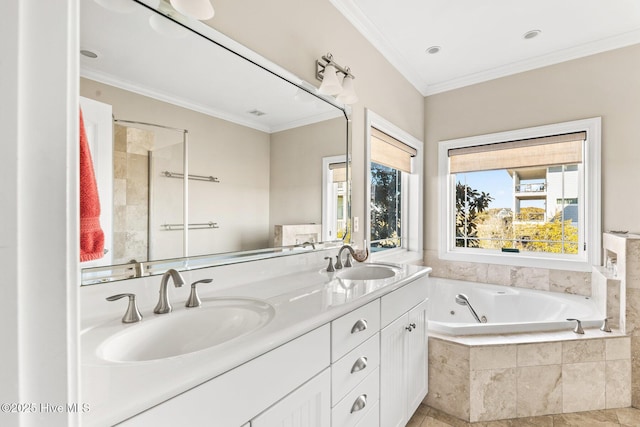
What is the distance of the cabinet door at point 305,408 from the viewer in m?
0.81

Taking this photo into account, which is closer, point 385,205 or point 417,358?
point 417,358

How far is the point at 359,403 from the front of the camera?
3.91 ft

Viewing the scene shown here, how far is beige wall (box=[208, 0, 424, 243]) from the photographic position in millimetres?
1420

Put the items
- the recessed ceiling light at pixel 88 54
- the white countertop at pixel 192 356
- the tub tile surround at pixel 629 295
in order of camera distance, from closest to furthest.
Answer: the white countertop at pixel 192 356
the recessed ceiling light at pixel 88 54
the tub tile surround at pixel 629 295

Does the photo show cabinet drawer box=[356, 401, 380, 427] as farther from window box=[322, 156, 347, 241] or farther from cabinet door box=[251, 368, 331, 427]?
window box=[322, 156, 347, 241]

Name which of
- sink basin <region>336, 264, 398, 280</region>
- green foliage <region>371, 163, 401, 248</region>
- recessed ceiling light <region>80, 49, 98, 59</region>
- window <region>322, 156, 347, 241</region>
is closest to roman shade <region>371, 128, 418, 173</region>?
green foliage <region>371, 163, 401, 248</region>

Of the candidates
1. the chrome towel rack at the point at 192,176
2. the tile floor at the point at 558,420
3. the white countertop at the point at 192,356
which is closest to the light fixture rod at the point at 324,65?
the chrome towel rack at the point at 192,176

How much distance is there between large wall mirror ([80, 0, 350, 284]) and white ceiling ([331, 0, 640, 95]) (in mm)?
975

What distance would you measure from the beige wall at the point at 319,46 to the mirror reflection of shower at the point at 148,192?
0.57m

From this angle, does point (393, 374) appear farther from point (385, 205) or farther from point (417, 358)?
point (385, 205)

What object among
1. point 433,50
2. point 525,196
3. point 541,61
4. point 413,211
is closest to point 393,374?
point 413,211

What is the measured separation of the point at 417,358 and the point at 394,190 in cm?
173

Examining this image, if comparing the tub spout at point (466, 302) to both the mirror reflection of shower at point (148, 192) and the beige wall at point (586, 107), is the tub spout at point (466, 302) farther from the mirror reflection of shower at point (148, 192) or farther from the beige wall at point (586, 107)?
the mirror reflection of shower at point (148, 192)

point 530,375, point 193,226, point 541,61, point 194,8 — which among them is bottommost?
point 530,375
